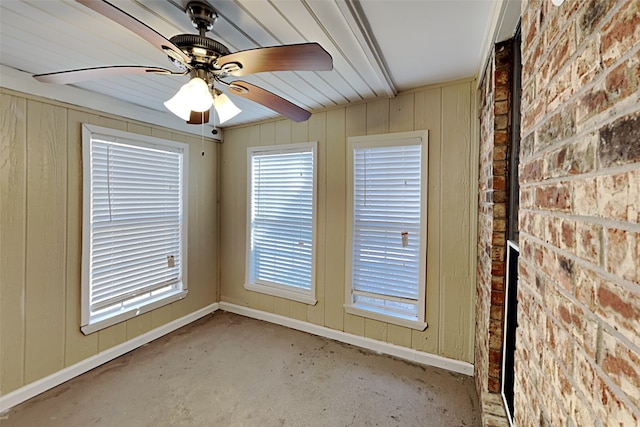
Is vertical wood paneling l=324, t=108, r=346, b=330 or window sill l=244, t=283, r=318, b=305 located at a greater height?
vertical wood paneling l=324, t=108, r=346, b=330

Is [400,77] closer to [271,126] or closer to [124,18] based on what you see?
[271,126]

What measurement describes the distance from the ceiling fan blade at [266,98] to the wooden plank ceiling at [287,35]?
0.33 meters

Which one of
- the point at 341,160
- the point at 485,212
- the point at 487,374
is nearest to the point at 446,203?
the point at 485,212

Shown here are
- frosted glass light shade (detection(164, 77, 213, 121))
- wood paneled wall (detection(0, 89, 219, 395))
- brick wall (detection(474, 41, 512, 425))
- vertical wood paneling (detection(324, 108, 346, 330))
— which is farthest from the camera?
vertical wood paneling (detection(324, 108, 346, 330))

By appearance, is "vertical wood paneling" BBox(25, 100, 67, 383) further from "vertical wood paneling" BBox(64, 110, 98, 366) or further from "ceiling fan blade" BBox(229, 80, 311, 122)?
"ceiling fan blade" BBox(229, 80, 311, 122)

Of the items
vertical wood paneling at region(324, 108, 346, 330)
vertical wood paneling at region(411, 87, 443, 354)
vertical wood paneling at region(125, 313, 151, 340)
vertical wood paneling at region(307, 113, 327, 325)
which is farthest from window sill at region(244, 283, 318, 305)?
vertical wood paneling at region(411, 87, 443, 354)

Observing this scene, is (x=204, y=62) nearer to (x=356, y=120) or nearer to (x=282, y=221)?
(x=356, y=120)

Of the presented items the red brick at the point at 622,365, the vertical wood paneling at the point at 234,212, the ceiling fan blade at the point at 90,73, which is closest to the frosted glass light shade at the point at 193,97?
the ceiling fan blade at the point at 90,73

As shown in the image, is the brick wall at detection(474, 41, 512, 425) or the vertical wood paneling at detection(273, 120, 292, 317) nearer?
the brick wall at detection(474, 41, 512, 425)

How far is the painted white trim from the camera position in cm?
200

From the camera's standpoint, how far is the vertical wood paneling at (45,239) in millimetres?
2129

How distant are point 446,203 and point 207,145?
2.78 meters

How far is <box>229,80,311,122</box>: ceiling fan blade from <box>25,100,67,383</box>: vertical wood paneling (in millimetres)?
1717

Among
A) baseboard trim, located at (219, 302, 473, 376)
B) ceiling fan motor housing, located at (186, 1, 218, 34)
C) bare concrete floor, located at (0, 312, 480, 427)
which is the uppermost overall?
ceiling fan motor housing, located at (186, 1, 218, 34)
